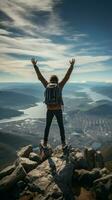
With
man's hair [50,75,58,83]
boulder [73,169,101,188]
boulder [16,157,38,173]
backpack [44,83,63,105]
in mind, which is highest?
man's hair [50,75,58,83]

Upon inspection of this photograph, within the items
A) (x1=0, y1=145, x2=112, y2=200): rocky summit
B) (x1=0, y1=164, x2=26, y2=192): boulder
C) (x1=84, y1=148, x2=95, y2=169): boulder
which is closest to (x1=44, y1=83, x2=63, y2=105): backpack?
(x1=0, y1=145, x2=112, y2=200): rocky summit

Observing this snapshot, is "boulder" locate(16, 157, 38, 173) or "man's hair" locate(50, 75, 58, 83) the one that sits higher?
"man's hair" locate(50, 75, 58, 83)

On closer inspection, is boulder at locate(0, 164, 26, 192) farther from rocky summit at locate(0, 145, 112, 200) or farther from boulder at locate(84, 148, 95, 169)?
boulder at locate(84, 148, 95, 169)

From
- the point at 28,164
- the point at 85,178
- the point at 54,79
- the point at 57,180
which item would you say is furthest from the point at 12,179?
the point at 54,79

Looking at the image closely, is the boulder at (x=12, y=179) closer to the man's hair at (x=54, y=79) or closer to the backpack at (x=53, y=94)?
the backpack at (x=53, y=94)

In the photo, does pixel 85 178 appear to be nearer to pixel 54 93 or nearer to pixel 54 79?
pixel 54 93

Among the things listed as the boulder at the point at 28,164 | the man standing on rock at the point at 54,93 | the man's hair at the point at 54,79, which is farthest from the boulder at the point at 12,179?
the man's hair at the point at 54,79

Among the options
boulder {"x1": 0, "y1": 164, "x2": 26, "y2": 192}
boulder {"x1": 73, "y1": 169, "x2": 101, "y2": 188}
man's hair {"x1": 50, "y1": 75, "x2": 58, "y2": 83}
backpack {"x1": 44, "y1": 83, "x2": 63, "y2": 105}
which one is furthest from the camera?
man's hair {"x1": 50, "y1": 75, "x2": 58, "y2": 83}

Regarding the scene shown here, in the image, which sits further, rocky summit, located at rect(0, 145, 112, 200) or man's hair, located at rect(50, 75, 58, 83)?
man's hair, located at rect(50, 75, 58, 83)
